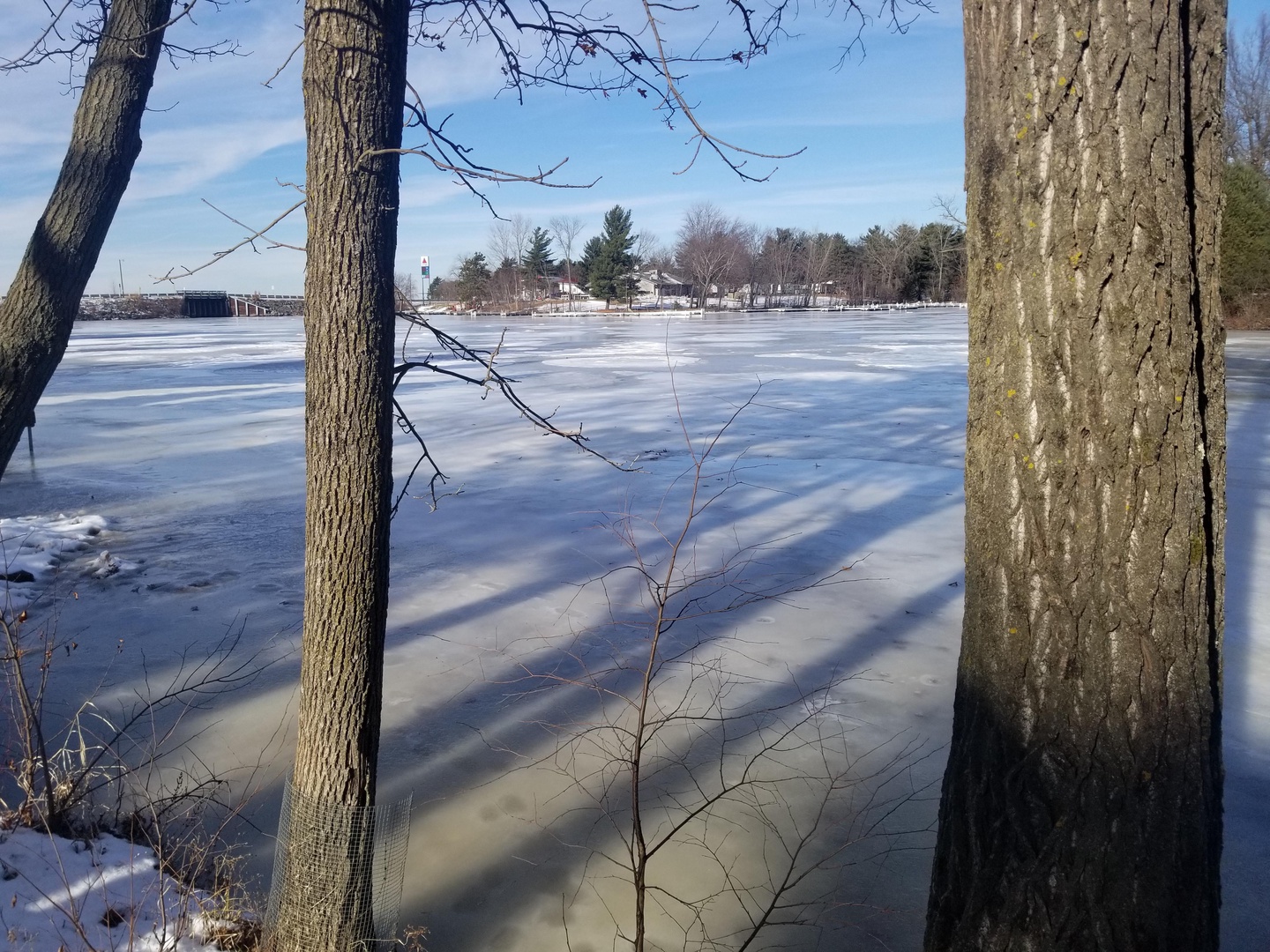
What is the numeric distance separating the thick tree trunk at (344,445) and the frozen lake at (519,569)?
2.10ft

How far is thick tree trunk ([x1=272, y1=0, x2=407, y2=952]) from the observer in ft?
9.20

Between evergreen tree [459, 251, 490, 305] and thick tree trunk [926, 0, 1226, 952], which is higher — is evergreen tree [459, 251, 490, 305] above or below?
above

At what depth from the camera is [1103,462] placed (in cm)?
186

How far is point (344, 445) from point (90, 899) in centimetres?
172

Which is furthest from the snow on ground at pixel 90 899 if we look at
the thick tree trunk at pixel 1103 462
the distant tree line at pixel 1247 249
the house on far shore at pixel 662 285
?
the house on far shore at pixel 662 285

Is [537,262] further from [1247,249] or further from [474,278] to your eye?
[1247,249]

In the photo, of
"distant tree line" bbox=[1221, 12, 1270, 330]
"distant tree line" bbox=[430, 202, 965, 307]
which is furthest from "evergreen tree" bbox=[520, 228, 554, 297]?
"distant tree line" bbox=[1221, 12, 1270, 330]

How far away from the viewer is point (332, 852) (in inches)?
114

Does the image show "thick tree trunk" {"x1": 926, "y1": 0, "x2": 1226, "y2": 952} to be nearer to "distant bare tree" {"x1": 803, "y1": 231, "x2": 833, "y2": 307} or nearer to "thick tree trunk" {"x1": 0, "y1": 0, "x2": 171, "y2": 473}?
"thick tree trunk" {"x1": 0, "y1": 0, "x2": 171, "y2": 473}

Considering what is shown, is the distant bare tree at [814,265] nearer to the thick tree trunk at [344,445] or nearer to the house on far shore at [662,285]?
the house on far shore at [662,285]

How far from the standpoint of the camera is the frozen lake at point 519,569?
3.74 metres

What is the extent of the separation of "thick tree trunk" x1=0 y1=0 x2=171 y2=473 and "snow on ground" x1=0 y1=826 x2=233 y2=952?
61.7 inches

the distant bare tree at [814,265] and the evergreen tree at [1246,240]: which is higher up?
the distant bare tree at [814,265]

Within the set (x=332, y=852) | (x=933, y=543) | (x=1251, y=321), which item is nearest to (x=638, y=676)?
(x=332, y=852)
